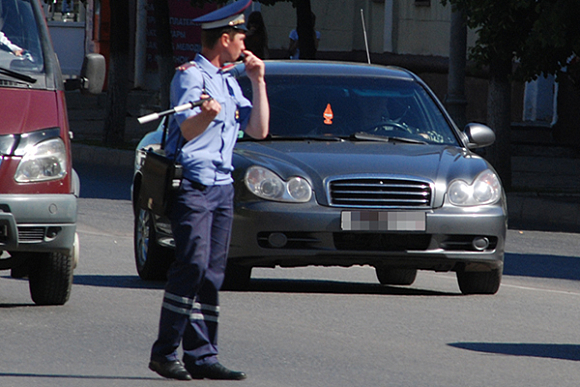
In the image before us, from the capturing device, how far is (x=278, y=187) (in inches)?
337

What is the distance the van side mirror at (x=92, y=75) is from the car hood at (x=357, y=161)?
98 centimetres

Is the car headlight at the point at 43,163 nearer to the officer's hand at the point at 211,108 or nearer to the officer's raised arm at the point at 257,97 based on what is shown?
the officer's raised arm at the point at 257,97

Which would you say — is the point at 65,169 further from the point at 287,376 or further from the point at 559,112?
the point at 559,112

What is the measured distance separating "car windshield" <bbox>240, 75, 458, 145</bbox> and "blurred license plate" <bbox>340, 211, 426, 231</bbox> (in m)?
0.99

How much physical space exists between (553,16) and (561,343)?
327 inches

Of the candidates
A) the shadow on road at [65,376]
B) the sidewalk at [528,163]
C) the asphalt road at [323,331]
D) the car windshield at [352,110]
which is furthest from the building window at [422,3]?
the shadow on road at [65,376]

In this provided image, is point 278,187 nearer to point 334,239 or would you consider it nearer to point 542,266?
point 334,239

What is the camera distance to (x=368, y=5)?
32.1 metres

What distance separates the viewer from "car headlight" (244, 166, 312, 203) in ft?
28.0

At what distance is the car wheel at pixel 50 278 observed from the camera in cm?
788

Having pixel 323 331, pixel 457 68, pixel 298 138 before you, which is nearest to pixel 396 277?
pixel 298 138

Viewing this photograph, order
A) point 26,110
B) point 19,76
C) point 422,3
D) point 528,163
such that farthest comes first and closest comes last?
point 422,3, point 528,163, point 19,76, point 26,110

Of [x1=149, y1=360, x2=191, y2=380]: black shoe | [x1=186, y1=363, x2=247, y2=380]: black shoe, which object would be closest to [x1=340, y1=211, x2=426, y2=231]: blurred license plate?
[x1=186, y1=363, x2=247, y2=380]: black shoe

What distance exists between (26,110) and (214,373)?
2467 millimetres
